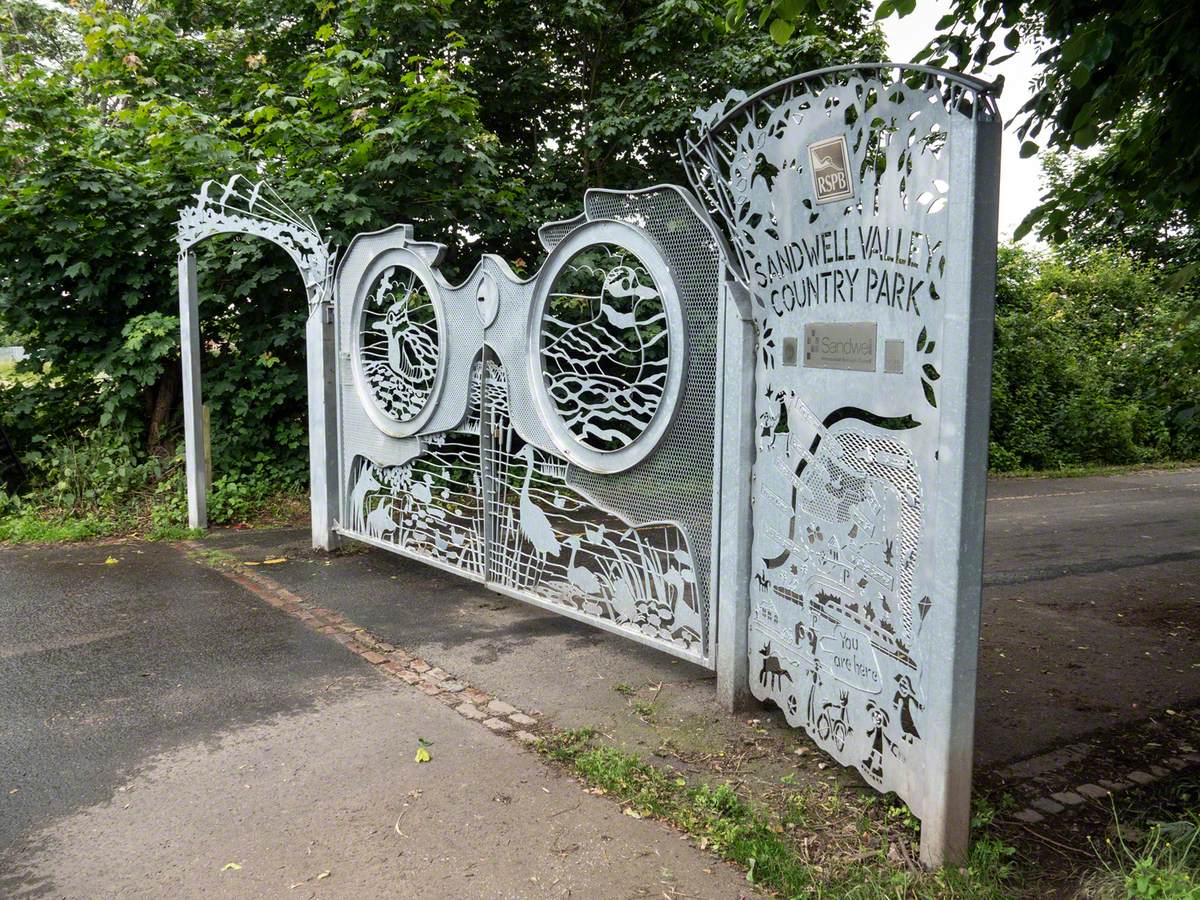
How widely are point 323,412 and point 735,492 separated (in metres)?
4.10

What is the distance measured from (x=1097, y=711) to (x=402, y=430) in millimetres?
4422

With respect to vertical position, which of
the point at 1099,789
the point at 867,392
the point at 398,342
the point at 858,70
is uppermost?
the point at 858,70

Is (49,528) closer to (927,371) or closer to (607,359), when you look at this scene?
(607,359)

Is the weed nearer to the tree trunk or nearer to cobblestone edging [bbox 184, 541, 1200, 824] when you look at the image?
cobblestone edging [bbox 184, 541, 1200, 824]

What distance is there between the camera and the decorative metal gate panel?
4375 millimetres

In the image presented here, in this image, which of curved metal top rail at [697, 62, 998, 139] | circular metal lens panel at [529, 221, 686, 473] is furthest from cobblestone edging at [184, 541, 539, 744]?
curved metal top rail at [697, 62, 998, 139]

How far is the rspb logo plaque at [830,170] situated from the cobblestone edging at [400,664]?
251 centimetres

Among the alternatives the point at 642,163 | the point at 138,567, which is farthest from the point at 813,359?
the point at 642,163

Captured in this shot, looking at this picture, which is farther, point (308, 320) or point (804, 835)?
point (308, 320)

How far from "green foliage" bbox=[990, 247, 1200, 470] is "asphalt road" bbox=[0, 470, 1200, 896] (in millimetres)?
6449

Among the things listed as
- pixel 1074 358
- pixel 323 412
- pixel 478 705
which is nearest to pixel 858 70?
pixel 478 705

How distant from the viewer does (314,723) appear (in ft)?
13.8

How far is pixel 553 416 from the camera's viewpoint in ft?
16.8

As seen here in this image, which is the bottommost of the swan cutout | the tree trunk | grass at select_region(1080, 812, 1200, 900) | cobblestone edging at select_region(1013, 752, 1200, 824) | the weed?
cobblestone edging at select_region(1013, 752, 1200, 824)
